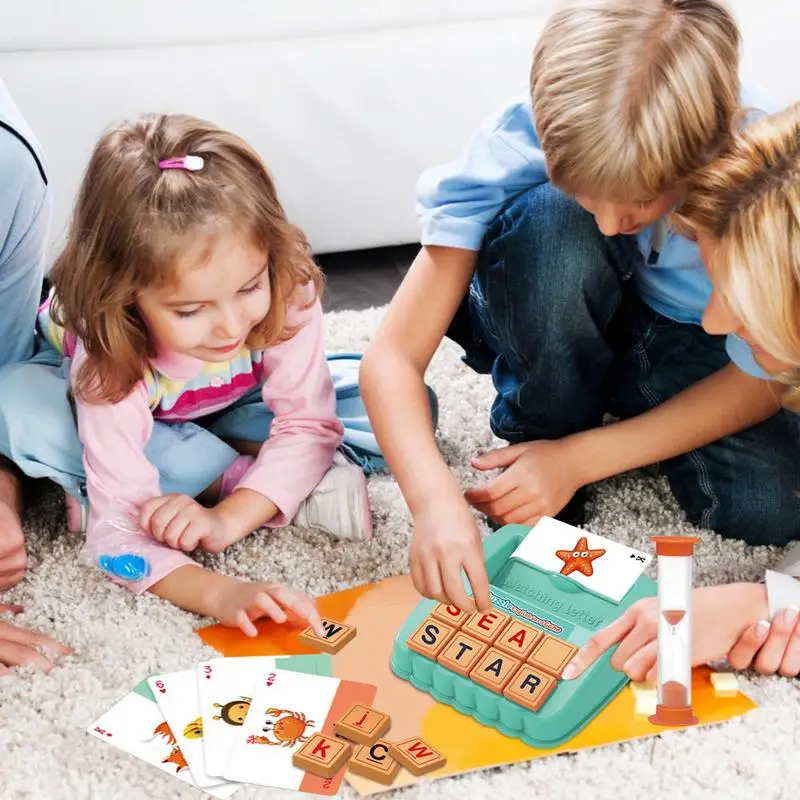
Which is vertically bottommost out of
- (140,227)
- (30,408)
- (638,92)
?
(30,408)

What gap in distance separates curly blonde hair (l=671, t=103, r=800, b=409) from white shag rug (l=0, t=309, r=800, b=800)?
0.32 meters

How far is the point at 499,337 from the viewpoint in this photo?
48.7 inches

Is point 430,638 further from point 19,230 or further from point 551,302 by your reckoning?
point 19,230

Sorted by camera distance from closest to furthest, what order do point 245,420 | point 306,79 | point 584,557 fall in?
point 584,557 → point 245,420 → point 306,79

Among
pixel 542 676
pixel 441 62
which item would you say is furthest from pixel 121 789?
pixel 441 62

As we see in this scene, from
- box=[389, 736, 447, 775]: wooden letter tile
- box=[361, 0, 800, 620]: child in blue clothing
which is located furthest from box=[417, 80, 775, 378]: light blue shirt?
box=[389, 736, 447, 775]: wooden letter tile

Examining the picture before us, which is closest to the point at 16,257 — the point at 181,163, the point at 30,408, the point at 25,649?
the point at 30,408

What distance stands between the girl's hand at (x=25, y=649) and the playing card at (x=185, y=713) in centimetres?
11

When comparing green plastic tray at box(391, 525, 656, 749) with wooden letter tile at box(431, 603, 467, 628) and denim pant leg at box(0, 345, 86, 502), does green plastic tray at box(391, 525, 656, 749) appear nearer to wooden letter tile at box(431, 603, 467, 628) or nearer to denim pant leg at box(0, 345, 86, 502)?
wooden letter tile at box(431, 603, 467, 628)

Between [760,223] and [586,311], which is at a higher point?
[760,223]

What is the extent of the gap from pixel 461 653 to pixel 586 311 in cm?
36

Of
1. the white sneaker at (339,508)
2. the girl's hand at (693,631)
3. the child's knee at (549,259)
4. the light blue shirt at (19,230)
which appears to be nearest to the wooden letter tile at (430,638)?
the girl's hand at (693,631)

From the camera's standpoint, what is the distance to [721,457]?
1.25 meters

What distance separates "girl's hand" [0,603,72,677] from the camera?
41.9 inches
